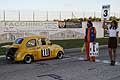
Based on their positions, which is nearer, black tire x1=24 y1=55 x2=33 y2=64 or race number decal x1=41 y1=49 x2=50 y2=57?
black tire x1=24 y1=55 x2=33 y2=64

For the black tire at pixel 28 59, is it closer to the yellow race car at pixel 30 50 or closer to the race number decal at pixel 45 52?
the yellow race car at pixel 30 50

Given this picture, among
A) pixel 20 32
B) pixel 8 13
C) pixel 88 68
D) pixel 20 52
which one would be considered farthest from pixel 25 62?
pixel 8 13

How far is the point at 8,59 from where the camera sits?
15.2 m

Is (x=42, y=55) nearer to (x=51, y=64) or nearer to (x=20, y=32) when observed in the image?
(x=51, y=64)

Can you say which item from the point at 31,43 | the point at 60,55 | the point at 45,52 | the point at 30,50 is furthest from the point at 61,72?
the point at 60,55

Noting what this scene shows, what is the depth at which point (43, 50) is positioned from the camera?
51.5 feet

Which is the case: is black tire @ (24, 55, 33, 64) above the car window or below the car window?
below

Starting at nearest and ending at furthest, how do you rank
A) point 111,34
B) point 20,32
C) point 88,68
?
point 88,68
point 111,34
point 20,32

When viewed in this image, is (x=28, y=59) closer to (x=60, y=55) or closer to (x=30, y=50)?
(x=30, y=50)

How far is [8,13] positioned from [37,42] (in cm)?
1918

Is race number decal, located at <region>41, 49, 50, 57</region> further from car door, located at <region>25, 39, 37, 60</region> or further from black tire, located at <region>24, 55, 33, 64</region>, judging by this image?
black tire, located at <region>24, 55, 33, 64</region>

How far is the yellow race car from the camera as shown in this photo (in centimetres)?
1477

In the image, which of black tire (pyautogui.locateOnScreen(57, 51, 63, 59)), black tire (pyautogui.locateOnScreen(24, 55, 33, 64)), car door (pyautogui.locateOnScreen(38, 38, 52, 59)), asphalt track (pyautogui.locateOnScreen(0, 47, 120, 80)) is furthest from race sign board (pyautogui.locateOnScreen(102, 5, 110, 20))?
black tire (pyautogui.locateOnScreen(24, 55, 33, 64))

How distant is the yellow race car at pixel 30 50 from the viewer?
14766mm
